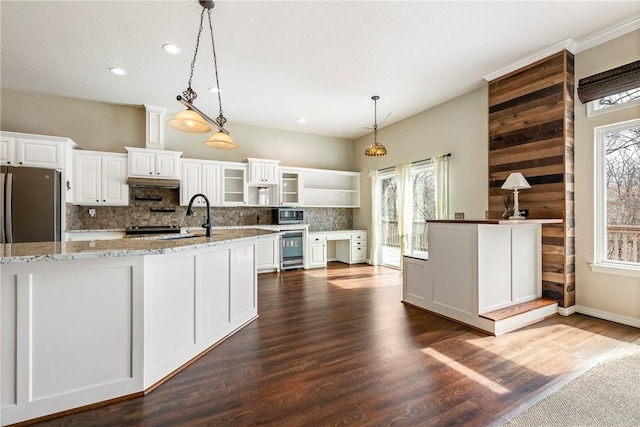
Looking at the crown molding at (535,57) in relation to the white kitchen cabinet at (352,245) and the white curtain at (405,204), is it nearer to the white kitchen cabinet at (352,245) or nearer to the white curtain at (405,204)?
the white curtain at (405,204)

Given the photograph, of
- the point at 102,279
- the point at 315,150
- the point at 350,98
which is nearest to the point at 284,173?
the point at 315,150

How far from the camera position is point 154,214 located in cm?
545

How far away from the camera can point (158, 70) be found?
3.88m

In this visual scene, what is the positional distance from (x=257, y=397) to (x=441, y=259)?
7.91 ft

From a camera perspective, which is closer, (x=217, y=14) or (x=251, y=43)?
(x=217, y=14)

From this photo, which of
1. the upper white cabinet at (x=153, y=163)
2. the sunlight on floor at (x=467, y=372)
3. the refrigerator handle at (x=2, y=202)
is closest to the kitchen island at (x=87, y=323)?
the sunlight on floor at (x=467, y=372)

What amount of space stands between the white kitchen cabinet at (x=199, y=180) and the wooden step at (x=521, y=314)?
4889 mm

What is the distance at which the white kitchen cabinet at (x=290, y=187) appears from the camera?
641 centimetres

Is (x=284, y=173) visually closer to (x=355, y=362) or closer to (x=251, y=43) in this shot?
(x=251, y=43)

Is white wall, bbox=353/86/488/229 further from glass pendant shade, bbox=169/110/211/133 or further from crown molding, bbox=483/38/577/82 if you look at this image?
glass pendant shade, bbox=169/110/211/133

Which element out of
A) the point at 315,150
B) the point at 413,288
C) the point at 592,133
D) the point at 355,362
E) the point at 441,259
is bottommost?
the point at 355,362

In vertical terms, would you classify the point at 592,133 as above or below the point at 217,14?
below

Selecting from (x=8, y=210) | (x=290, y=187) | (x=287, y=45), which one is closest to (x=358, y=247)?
(x=290, y=187)

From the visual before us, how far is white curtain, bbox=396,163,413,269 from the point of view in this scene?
5680 millimetres
